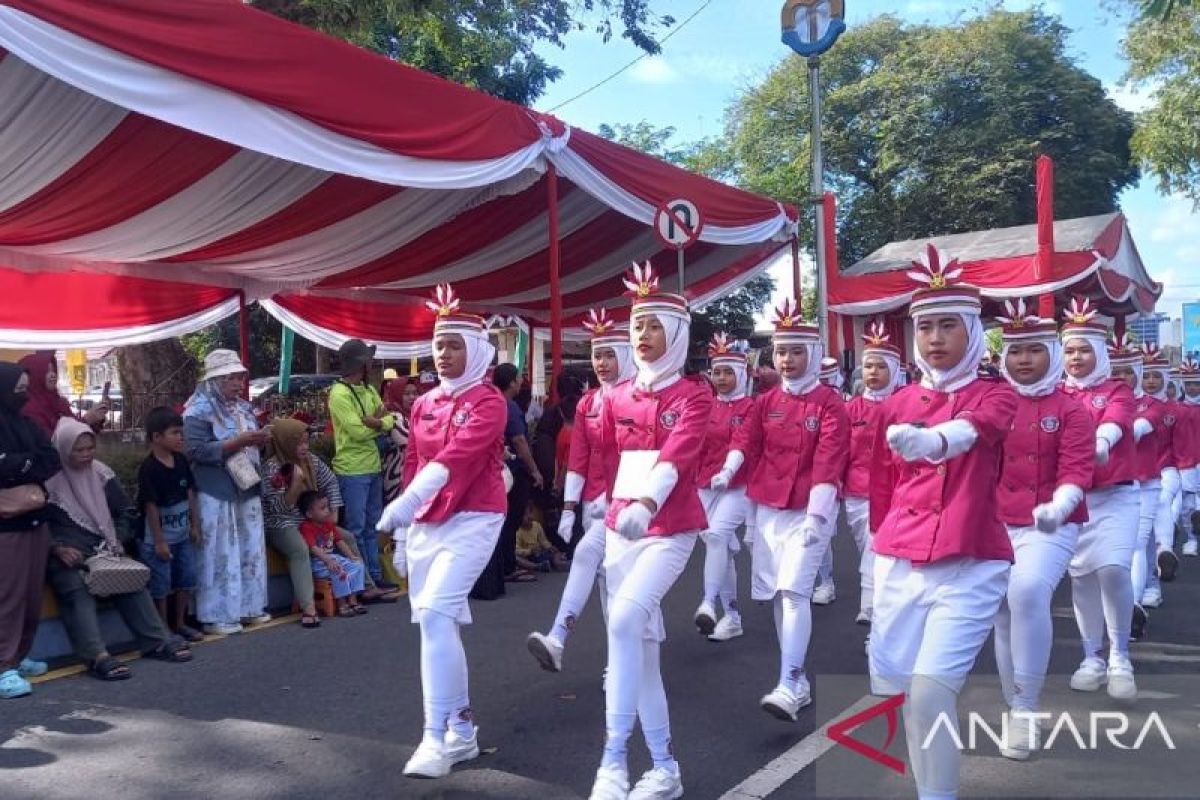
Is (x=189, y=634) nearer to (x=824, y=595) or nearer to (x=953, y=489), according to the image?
(x=824, y=595)

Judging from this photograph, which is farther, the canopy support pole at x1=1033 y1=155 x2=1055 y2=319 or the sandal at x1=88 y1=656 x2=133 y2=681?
the canopy support pole at x1=1033 y1=155 x2=1055 y2=319

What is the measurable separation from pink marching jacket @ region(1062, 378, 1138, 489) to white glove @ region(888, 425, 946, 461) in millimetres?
2174

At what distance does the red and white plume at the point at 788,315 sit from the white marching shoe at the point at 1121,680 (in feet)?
8.24

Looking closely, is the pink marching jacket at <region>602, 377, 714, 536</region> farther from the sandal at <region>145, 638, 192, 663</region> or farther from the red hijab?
the red hijab

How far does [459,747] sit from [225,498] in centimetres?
317

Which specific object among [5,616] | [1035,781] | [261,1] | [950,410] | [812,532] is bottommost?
[1035,781]

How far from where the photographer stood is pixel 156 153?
269 inches

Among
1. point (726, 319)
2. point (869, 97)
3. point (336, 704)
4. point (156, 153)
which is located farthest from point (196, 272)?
point (869, 97)

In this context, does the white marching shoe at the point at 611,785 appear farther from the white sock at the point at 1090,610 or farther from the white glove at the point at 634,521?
the white sock at the point at 1090,610

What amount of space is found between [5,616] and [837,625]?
17.0ft

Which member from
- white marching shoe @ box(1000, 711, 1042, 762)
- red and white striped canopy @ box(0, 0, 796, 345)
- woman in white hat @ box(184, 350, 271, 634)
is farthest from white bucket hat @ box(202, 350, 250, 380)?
white marching shoe @ box(1000, 711, 1042, 762)

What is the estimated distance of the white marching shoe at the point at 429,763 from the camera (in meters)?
4.10

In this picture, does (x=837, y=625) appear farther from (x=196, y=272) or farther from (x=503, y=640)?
(x=196, y=272)

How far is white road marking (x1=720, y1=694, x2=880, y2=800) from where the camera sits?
4047mm
